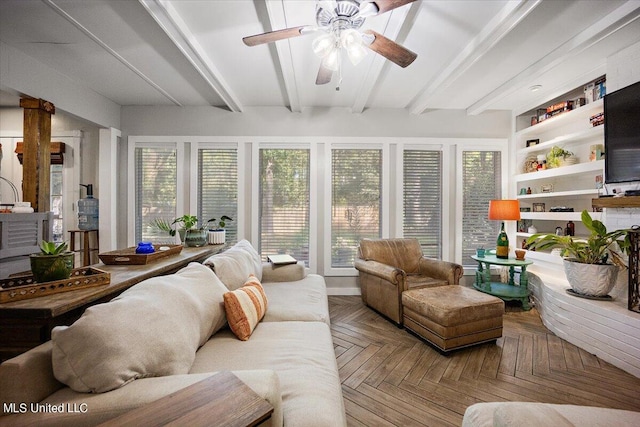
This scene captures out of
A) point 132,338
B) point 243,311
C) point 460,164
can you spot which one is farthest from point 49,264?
point 460,164

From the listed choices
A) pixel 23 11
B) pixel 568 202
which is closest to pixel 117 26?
pixel 23 11

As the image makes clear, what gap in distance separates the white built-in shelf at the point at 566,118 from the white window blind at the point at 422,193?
121cm

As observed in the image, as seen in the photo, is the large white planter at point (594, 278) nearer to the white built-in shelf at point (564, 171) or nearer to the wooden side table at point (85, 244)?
the white built-in shelf at point (564, 171)

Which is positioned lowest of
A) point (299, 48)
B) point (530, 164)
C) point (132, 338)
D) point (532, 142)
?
point (132, 338)

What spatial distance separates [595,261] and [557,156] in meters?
1.52

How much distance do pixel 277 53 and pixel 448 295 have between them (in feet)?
9.20

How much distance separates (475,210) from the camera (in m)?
4.21

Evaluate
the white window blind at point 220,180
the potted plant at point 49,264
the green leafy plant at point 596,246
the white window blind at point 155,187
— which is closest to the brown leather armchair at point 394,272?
the green leafy plant at point 596,246

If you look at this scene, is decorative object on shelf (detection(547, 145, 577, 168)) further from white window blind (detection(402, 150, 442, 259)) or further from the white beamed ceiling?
white window blind (detection(402, 150, 442, 259))

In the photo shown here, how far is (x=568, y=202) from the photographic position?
3.68m

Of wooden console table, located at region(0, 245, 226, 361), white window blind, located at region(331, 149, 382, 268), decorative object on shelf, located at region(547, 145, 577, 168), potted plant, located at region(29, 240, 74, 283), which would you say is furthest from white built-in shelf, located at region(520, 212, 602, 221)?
potted plant, located at region(29, 240, 74, 283)

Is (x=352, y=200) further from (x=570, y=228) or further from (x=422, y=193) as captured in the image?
(x=570, y=228)

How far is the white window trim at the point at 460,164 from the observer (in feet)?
13.6

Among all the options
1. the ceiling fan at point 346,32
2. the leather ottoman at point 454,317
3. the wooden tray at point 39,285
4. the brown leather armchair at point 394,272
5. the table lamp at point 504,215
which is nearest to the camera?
the wooden tray at point 39,285
